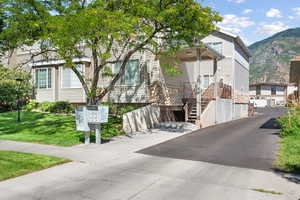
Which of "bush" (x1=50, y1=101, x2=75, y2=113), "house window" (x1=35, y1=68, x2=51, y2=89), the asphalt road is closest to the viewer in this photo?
the asphalt road

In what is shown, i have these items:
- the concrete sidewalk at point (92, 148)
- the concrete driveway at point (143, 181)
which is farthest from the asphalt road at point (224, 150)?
the concrete sidewalk at point (92, 148)

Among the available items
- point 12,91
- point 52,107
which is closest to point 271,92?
point 52,107

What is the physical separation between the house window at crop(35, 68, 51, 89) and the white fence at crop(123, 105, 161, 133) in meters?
9.12

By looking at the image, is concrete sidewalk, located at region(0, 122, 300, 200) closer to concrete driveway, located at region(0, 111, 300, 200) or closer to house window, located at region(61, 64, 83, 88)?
concrete driveway, located at region(0, 111, 300, 200)

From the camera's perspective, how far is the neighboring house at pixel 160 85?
16.1m

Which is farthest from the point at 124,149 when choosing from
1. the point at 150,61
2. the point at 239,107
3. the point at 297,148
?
the point at 239,107

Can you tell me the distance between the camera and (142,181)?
5602mm

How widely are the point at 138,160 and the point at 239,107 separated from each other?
20.4m

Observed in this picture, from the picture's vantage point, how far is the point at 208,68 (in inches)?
914

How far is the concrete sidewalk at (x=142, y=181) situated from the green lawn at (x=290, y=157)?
2.84 feet

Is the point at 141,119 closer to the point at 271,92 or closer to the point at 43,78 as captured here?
the point at 43,78

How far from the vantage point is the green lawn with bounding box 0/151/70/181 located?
19.8 feet

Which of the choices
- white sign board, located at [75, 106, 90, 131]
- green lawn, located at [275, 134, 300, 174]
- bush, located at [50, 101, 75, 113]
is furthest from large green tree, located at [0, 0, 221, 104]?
bush, located at [50, 101, 75, 113]

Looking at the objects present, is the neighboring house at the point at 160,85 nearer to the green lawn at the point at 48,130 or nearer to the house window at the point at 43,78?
the house window at the point at 43,78
